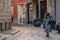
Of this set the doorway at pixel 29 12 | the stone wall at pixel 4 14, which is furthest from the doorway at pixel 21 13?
the stone wall at pixel 4 14

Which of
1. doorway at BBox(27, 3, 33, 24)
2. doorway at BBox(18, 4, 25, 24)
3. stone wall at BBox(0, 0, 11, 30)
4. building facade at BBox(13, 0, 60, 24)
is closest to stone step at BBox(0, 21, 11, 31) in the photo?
stone wall at BBox(0, 0, 11, 30)

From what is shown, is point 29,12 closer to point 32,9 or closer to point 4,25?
point 32,9

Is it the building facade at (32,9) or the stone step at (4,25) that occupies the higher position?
the building facade at (32,9)

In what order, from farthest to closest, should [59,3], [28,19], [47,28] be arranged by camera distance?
[28,19]
[59,3]
[47,28]

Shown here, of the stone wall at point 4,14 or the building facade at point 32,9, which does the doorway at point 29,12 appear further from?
the stone wall at point 4,14

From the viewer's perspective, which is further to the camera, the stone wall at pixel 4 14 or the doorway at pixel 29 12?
the doorway at pixel 29 12

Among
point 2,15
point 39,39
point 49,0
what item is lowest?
point 39,39

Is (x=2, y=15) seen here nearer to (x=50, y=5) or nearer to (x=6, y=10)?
(x=6, y=10)

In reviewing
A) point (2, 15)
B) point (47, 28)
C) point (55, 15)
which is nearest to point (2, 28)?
point (2, 15)

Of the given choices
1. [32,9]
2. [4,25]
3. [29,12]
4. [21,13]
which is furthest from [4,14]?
[21,13]

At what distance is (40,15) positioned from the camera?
34344 millimetres

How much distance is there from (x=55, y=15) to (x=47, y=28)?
10828 mm

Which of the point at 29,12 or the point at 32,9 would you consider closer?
the point at 32,9

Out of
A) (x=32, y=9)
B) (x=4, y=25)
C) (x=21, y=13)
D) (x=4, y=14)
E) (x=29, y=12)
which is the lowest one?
(x=4, y=25)
